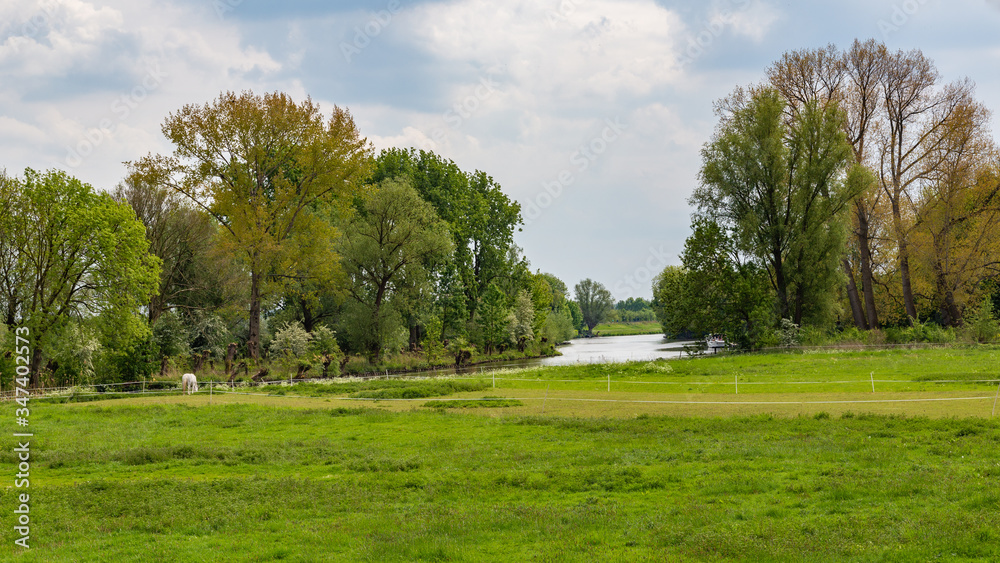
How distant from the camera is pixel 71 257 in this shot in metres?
35.6

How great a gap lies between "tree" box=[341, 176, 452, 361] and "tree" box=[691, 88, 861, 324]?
2308cm

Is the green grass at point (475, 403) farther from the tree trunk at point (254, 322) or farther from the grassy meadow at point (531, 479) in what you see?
the tree trunk at point (254, 322)

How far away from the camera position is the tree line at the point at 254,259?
1410 inches

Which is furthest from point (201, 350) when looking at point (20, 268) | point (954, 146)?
point (954, 146)

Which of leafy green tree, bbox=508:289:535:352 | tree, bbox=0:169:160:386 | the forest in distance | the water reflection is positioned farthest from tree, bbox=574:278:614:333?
tree, bbox=0:169:160:386

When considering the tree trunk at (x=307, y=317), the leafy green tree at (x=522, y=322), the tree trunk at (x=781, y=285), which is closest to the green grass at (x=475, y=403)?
the tree trunk at (x=781, y=285)

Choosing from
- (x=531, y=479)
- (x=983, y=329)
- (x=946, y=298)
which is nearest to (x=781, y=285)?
(x=983, y=329)

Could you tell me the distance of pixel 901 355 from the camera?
1610 inches

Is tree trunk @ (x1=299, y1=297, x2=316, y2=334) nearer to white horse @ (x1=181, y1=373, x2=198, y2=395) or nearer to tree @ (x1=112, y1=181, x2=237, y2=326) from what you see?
tree @ (x1=112, y1=181, x2=237, y2=326)

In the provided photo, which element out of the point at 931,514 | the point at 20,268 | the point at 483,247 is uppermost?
the point at 483,247

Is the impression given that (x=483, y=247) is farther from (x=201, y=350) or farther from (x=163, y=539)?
(x=163, y=539)

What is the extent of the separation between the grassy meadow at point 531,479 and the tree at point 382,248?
27500 millimetres

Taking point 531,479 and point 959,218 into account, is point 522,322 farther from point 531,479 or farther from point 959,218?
point 531,479

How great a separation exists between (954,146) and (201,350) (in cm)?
5894
